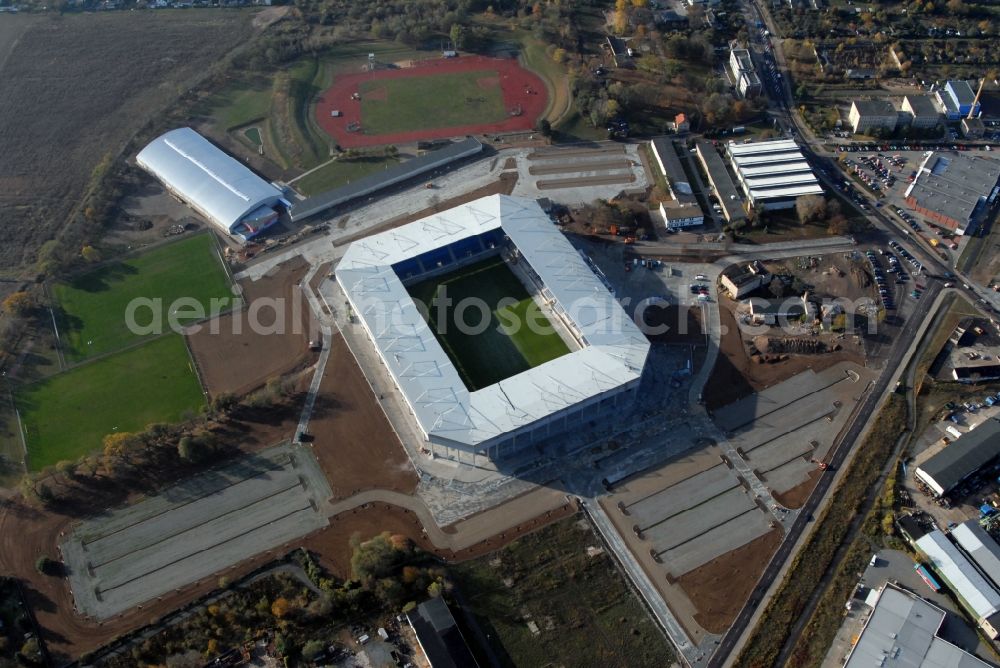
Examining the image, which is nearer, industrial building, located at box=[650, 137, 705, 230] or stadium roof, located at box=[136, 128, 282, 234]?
industrial building, located at box=[650, 137, 705, 230]

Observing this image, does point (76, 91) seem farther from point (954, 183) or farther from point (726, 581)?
point (954, 183)

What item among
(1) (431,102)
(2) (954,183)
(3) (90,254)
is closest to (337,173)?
(1) (431,102)

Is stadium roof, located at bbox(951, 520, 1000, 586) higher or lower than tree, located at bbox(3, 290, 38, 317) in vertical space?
lower

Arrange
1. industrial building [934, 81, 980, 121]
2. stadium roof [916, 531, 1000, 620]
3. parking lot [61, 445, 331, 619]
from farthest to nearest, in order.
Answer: industrial building [934, 81, 980, 121], parking lot [61, 445, 331, 619], stadium roof [916, 531, 1000, 620]

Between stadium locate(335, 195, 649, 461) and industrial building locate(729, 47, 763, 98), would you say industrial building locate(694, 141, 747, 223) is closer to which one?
industrial building locate(729, 47, 763, 98)

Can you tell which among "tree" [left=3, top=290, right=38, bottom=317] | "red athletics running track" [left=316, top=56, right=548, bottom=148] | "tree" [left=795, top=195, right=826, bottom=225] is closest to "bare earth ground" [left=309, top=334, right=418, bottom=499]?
"tree" [left=3, top=290, right=38, bottom=317]

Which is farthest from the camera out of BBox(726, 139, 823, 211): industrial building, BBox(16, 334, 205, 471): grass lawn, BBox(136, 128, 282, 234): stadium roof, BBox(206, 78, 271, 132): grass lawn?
BBox(206, 78, 271, 132): grass lawn

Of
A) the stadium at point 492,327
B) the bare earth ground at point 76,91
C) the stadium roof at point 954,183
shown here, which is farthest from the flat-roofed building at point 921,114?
the bare earth ground at point 76,91
